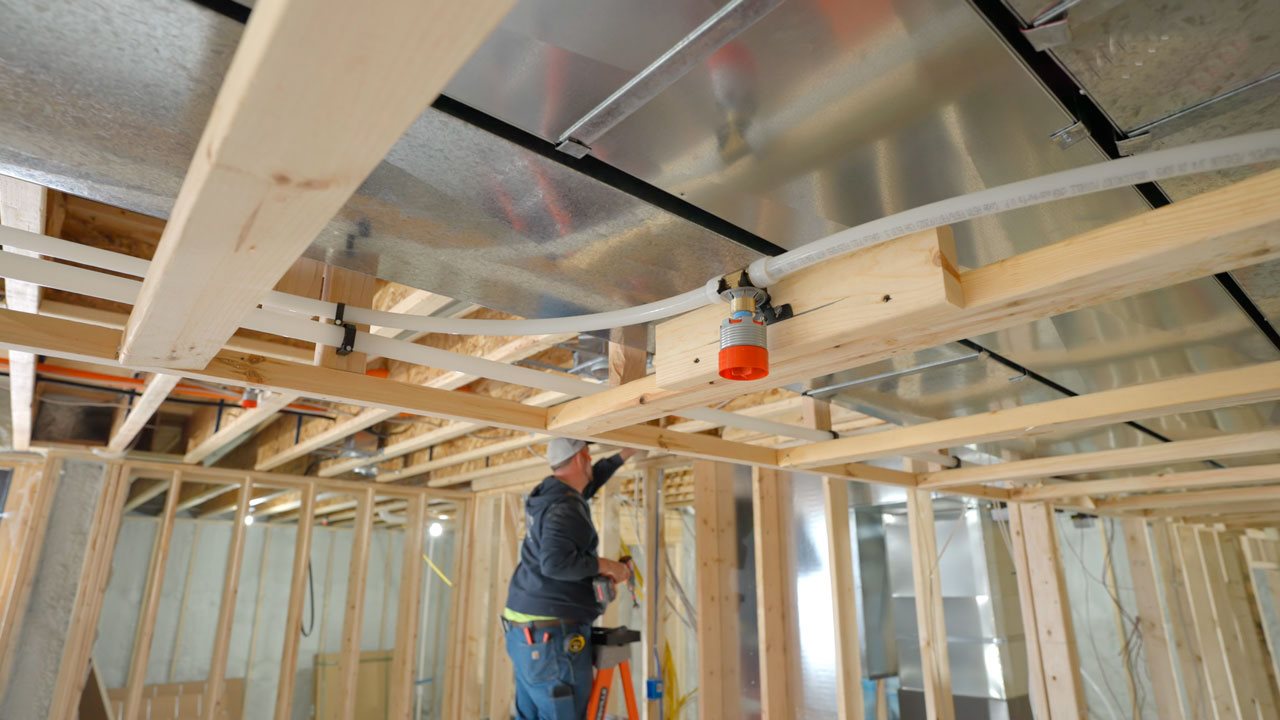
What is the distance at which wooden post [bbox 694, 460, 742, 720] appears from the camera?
3684 mm

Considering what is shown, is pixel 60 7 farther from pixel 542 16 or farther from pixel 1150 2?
pixel 1150 2

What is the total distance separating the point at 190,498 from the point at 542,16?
608 cm

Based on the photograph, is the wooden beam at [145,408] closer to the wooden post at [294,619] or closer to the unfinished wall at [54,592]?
the unfinished wall at [54,592]

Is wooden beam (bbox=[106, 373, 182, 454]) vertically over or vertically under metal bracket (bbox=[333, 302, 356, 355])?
over

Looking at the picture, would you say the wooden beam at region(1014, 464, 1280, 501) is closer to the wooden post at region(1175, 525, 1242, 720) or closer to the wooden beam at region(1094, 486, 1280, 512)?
the wooden beam at region(1094, 486, 1280, 512)

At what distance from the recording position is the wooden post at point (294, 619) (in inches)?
178

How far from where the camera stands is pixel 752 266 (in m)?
1.04

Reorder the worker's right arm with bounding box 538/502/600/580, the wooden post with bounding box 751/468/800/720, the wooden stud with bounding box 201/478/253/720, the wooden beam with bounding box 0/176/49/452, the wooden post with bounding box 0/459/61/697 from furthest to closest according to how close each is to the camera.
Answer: the wooden stud with bounding box 201/478/253/720 < the wooden post with bounding box 0/459/61/697 < the wooden post with bounding box 751/468/800/720 < the worker's right arm with bounding box 538/502/600/580 < the wooden beam with bounding box 0/176/49/452

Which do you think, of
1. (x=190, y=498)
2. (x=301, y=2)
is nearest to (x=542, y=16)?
(x=301, y=2)

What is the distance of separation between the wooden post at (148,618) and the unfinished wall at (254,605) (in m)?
1.46

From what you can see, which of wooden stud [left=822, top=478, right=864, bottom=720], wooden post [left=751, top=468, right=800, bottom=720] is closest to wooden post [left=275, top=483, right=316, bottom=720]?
wooden post [left=751, top=468, right=800, bottom=720]

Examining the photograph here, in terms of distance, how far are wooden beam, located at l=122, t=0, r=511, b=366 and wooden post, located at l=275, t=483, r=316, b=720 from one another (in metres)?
4.45

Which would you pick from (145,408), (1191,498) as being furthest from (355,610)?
(1191,498)

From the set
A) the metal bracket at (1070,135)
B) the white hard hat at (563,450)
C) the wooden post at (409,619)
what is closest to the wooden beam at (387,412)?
the white hard hat at (563,450)
